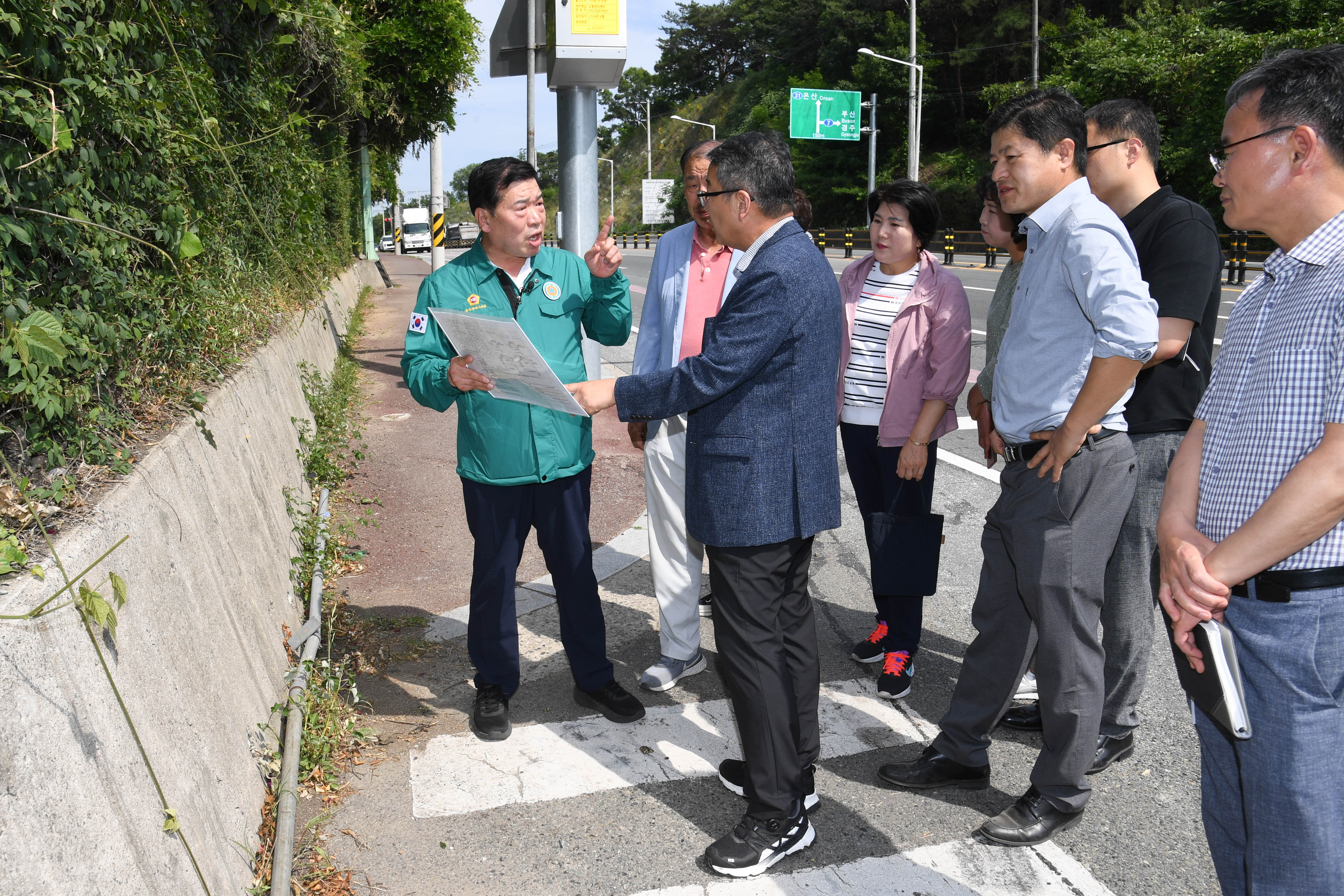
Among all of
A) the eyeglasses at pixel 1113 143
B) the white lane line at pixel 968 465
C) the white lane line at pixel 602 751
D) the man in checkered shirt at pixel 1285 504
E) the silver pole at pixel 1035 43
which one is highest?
the silver pole at pixel 1035 43

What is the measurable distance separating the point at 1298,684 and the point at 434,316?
258 centimetres

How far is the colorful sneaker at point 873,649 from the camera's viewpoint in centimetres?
407

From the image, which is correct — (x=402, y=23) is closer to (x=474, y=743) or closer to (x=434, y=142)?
(x=434, y=142)

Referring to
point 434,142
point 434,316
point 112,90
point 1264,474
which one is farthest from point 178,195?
point 434,142

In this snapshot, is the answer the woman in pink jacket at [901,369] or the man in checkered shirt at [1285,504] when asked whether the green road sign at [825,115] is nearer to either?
the woman in pink jacket at [901,369]

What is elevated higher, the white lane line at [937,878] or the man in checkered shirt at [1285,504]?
the man in checkered shirt at [1285,504]

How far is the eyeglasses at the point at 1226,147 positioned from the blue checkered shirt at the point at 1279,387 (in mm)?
198

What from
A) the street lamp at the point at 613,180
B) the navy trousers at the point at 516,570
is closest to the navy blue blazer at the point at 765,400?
the navy trousers at the point at 516,570

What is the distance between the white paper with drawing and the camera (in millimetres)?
2877

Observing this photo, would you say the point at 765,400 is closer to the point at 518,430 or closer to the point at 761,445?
the point at 761,445

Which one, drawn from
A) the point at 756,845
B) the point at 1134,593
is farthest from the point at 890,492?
the point at 756,845

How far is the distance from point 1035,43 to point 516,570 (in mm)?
46003

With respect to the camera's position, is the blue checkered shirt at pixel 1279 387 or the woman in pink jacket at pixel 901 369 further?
the woman in pink jacket at pixel 901 369

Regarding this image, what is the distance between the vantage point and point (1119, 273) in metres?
2.63
